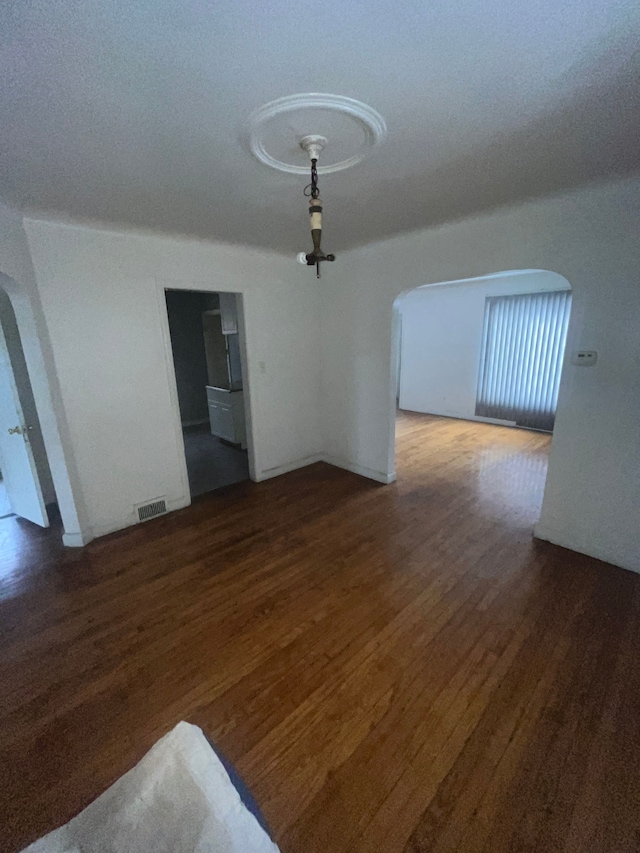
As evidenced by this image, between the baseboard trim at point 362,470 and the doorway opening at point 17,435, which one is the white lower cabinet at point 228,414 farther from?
the doorway opening at point 17,435

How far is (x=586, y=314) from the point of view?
2.37 metres

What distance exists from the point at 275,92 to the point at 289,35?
0.84 feet

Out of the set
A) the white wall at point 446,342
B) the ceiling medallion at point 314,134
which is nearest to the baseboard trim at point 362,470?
the ceiling medallion at point 314,134

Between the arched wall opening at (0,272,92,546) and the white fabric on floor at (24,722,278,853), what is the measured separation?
2.28 m

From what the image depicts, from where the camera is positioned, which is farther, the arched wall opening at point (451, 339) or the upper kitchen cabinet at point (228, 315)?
the arched wall opening at point (451, 339)

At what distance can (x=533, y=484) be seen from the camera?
3812 millimetres

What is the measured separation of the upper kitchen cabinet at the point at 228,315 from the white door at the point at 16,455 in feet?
7.64

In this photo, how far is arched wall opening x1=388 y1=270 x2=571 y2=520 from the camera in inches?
224

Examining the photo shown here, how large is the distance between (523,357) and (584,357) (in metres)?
3.68

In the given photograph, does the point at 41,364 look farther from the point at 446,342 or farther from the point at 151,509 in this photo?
the point at 446,342

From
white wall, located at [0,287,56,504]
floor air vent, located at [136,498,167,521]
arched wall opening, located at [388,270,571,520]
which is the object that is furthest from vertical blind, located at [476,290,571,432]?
white wall, located at [0,287,56,504]

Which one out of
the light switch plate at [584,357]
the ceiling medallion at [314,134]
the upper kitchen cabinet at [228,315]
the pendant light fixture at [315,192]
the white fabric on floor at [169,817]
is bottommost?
the white fabric on floor at [169,817]

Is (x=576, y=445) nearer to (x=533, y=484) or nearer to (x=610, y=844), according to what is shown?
(x=533, y=484)

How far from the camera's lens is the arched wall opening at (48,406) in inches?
96.3
